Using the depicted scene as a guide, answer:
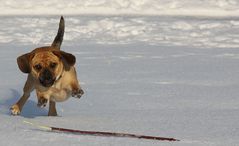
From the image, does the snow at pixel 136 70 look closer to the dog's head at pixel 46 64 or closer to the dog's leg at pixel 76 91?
the dog's leg at pixel 76 91

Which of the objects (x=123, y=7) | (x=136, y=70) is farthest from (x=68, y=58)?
(x=123, y=7)

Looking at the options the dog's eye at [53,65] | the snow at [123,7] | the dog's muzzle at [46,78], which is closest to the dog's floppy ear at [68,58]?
the dog's eye at [53,65]

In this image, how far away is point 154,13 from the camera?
1581 cm

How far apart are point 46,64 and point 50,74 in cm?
11

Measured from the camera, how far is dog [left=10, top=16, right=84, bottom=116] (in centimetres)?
451

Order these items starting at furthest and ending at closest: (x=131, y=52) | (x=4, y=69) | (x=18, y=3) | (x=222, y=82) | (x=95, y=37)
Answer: (x=18, y=3) → (x=95, y=37) → (x=131, y=52) → (x=4, y=69) → (x=222, y=82)

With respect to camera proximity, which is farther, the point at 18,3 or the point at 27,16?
the point at 18,3

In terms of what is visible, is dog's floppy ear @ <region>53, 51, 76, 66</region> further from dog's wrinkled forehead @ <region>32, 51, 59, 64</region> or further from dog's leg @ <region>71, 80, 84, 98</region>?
dog's leg @ <region>71, 80, 84, 98</region>

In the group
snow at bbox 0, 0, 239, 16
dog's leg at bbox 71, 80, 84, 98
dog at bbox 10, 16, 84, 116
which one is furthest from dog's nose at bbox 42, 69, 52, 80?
snow at bbox 0, 0, 239, 16

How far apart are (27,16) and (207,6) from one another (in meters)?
5.03

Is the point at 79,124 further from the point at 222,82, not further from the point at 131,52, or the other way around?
Result: the point at 131,52

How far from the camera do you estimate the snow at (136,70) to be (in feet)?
12.3

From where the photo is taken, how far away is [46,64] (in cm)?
452

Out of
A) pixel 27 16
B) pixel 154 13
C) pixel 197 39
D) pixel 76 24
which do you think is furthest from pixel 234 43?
pixel 27 16
